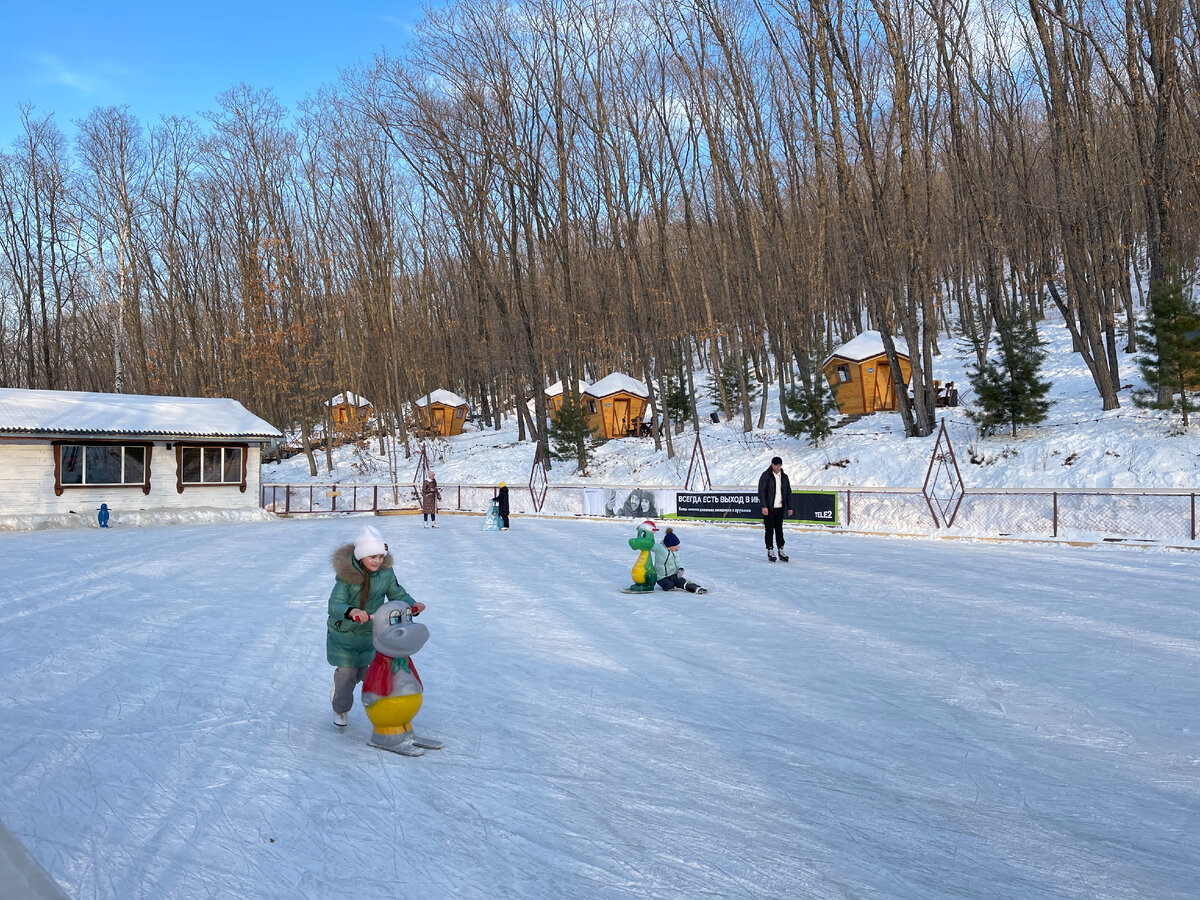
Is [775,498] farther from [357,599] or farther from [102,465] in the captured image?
[102,465]

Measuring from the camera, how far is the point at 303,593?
10.8 metres

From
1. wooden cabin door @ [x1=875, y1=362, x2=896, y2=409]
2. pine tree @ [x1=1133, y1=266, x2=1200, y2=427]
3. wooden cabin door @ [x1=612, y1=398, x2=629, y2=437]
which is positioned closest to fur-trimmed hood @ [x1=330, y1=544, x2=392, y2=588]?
pine tree @ [x1=1133, y1=266, x2=1200, y2=427]

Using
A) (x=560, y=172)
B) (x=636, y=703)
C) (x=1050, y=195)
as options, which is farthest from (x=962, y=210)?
(x=636, y=703)

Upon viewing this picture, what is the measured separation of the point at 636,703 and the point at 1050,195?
34765mm

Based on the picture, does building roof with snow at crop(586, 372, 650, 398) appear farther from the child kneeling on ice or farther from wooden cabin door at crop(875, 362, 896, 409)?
the child kneeling on ice

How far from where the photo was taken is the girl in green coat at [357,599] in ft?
15.7

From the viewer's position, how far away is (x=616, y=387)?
41.1 m

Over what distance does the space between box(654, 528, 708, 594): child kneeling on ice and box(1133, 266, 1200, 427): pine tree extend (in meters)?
14.4

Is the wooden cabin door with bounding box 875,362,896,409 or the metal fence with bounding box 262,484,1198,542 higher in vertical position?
the wooden cabin door with bounding box 875,362,896,409

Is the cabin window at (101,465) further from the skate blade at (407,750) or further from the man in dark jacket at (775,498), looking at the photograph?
the skate blade at (407,750)

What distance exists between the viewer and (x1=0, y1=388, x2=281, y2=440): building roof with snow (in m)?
23.6

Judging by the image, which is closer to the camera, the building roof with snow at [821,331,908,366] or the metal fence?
the metal fence

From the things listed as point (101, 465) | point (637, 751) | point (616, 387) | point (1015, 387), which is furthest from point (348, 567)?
point (616, 387)

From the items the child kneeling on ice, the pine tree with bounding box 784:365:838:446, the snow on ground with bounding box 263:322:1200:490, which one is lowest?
the child kneeling on ice
